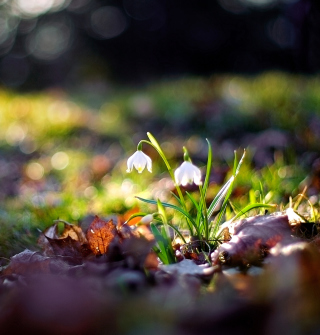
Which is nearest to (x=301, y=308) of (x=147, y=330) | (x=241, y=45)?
(x=147, y=330)

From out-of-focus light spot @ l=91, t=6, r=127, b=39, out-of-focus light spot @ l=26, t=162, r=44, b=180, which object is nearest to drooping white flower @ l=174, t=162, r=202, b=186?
out-of-focus light spot @ l=26, t=162, r=44, b=180

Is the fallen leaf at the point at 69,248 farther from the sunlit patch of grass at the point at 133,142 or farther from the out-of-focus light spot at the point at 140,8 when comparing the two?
the out-of-focus light spot at the point at 140,8

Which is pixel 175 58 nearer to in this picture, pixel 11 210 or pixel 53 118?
pixel 53 118

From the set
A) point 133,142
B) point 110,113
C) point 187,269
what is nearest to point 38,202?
point 187,269

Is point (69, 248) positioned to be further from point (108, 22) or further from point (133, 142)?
point (108, 22)

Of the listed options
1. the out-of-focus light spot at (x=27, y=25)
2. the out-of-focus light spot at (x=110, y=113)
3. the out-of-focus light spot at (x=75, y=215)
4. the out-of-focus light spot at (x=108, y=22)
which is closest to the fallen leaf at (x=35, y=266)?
the out-of-focus light spot at (x=75, y=215)
